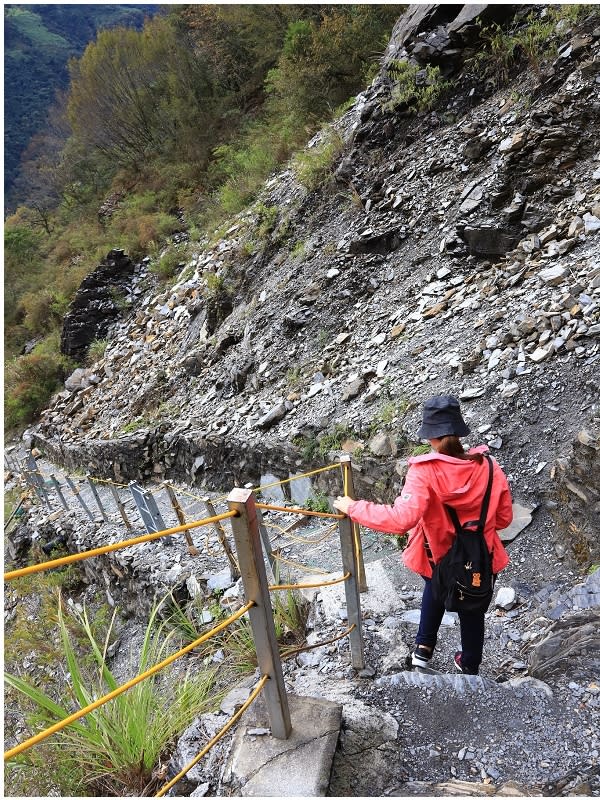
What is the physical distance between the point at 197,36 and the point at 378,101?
1614cm

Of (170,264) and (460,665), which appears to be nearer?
(460,665)

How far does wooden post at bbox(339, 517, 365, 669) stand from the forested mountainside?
3942cm

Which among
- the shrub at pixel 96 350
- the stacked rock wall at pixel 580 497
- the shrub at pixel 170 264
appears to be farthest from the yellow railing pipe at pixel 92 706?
the shrub at pixel 96 350

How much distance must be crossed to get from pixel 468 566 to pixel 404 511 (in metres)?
0.46

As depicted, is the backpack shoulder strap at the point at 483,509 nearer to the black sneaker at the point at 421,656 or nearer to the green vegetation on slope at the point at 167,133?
the black sneaker at the point at 421,656

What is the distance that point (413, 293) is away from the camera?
6484 mm

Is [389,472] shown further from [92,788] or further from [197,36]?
[197,36]

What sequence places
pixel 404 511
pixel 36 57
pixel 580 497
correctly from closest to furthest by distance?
pixel 404 511 < pixel 580 497 < pixel 36 57

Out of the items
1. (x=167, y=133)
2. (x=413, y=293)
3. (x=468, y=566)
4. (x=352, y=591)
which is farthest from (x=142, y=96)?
(x=468, y=566)

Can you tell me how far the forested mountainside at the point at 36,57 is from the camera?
4116 cm

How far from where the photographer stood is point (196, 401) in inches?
348

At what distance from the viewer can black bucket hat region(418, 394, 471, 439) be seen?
216 cm

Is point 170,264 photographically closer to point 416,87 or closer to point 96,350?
point 96,350

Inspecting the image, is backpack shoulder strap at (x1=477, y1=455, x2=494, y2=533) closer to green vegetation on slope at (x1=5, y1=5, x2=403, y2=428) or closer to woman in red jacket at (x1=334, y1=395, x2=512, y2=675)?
woman in red jacket at (x1=334, y1=395, x2=512, y2=675)
